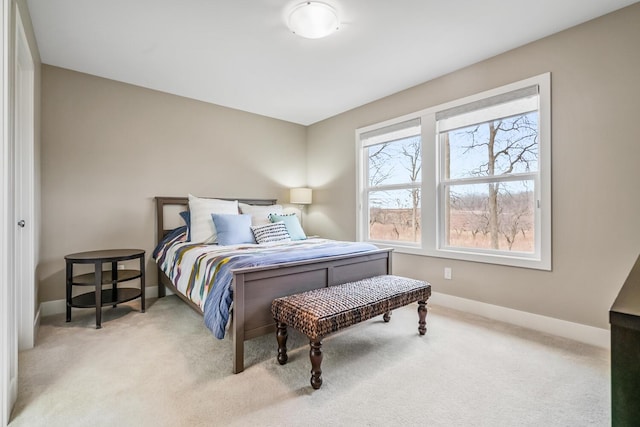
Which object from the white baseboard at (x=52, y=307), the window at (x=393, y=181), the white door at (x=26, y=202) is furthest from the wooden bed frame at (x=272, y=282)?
the white baseboard at (x=52, y=307)

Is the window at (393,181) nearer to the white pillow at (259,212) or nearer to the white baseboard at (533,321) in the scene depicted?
the white baseboard at (533,321)

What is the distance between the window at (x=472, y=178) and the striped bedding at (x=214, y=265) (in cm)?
98

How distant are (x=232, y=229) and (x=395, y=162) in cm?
212

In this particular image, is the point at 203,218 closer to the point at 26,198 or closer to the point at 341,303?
the point at 26,198

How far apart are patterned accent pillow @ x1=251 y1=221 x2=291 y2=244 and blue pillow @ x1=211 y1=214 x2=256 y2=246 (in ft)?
0.24

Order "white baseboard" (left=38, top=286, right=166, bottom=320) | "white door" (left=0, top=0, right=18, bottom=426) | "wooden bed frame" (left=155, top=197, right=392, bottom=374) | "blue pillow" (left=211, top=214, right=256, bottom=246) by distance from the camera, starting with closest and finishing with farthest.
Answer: "white door" (left=0, top=0, right=18, bottom=426) → "wooden bed frame" (left=155, top=197, right=392, bottom=374) → "white baseboard" (left=38, top=286, right=166, bottom=320) → "blue pillow" (left=211, top=214, right=256, bottom=246)

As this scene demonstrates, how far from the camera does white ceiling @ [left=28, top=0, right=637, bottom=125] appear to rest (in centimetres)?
209

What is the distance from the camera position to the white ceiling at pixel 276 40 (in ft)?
6.84

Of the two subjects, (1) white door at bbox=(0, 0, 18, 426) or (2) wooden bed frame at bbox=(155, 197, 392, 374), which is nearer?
(1) white door at bbox=(0, 0, 18, 426)

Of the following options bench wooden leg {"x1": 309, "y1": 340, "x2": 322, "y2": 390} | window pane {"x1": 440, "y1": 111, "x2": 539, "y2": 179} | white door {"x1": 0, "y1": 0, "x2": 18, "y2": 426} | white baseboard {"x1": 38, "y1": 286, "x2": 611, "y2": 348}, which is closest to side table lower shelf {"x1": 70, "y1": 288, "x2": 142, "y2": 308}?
white baseboard {"x1": 38, "y1": 286, "x2": 611, "y2": 348}

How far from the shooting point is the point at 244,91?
3.49 metres

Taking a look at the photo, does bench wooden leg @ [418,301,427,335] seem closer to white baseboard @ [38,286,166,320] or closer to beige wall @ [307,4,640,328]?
beige wall @ [307,4,640,328]

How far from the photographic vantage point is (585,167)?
2285 mm

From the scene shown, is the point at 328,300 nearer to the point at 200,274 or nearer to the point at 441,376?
the point at 441,376
